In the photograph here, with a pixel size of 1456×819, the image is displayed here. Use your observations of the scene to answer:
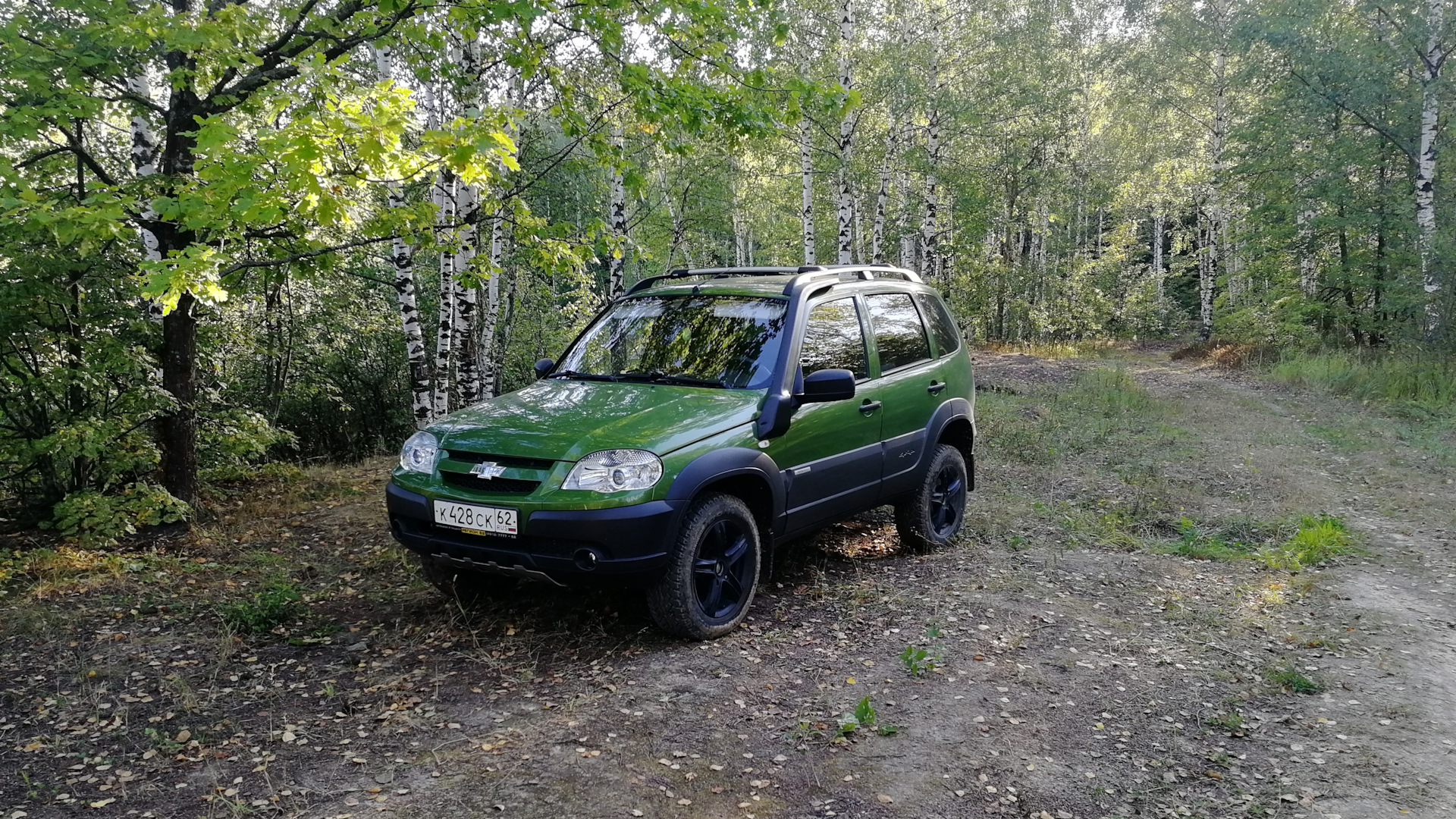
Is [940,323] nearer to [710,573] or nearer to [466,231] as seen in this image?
[710,573]

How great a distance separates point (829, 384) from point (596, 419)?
126cm

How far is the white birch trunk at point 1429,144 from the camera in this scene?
1493 cm

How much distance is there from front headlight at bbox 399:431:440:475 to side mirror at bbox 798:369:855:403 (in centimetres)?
201

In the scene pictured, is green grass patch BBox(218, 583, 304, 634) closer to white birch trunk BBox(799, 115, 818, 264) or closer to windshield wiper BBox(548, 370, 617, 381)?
windshield wiper BBox(548, 370, 617, 381)

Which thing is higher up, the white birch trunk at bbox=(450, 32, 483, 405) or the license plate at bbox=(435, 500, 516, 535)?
the white birch trunk at bbox=(450, 32, 483, 405)

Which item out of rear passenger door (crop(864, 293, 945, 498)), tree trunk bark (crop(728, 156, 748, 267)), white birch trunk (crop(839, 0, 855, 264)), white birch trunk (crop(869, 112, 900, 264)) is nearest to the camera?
rear passenger door (crop(864, 293, 945, 498))

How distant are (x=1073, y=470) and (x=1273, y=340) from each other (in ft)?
47.2

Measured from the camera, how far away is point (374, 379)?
13.0m

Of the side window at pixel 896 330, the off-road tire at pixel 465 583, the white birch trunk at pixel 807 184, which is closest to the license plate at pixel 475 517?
the off-road tire at pixel 465 583

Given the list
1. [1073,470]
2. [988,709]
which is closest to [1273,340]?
[1073,470]

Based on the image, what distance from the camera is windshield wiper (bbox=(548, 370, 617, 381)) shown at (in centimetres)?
505

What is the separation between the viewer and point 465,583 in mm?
5078

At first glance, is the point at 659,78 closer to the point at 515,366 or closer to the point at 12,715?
the point at 12,715

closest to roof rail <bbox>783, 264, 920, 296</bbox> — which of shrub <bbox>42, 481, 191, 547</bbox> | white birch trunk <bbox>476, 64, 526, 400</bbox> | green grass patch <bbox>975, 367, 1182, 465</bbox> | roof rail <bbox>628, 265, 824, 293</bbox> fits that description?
roof rail <bbox>628, 265, 824, 293</bbox>
